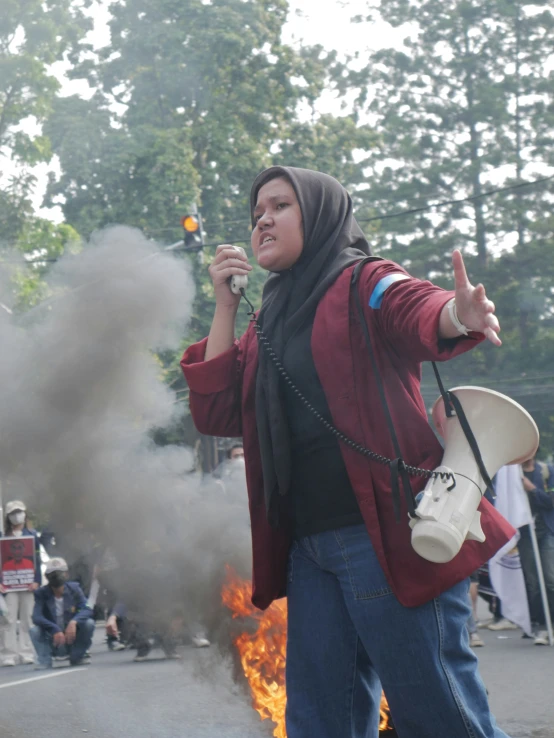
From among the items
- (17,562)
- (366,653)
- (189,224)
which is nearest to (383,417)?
(366,653)

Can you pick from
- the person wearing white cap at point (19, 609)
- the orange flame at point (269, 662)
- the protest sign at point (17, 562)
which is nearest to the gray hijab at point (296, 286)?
the orange flame at point (269, 662)

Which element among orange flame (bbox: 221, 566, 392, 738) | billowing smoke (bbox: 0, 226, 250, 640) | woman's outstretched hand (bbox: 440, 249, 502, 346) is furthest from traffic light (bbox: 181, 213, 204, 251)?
woman's outstretched hand (bbox: 440, 249, 502, 346)

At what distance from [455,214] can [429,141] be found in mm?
2343

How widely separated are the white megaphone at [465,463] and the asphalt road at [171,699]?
2305 millimetres

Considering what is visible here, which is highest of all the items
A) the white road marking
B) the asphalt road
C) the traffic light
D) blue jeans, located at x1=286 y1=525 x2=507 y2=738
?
the traffic light

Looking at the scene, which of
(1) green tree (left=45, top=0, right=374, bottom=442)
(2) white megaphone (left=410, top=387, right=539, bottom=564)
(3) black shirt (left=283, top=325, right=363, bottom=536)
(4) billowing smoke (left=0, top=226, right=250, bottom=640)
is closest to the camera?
(2) white megaphone (left=410, top=387, right=539, bottom=564)

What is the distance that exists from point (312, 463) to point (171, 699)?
13.5ft

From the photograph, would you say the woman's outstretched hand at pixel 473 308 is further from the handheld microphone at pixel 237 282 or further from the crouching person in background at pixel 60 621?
the crouching person in background at pixel 60 621

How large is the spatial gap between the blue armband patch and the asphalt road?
252cm

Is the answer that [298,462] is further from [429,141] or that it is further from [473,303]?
[429,141]

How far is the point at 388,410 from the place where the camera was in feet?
8.70

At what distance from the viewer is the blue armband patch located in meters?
2.62

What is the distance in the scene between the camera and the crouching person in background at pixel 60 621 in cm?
934

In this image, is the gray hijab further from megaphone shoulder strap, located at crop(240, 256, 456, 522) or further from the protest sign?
the protest sign
